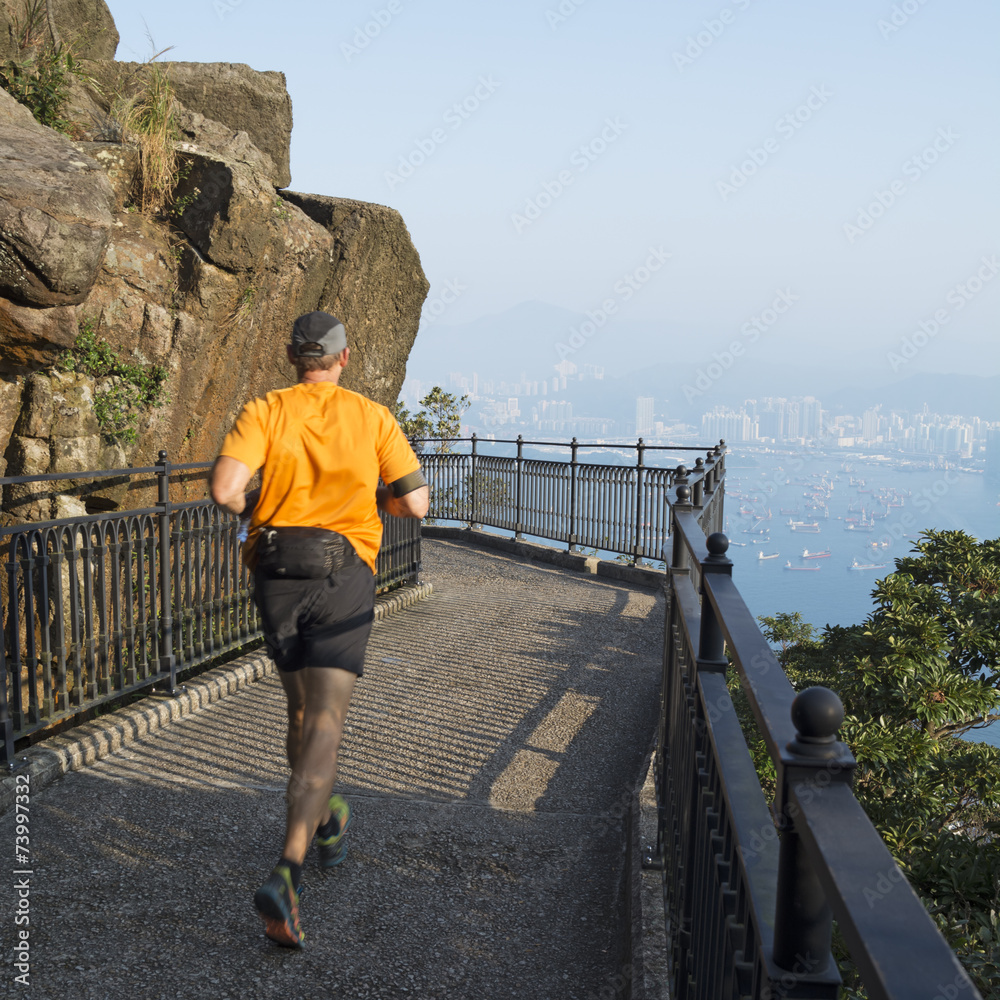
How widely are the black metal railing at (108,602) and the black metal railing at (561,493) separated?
16.7ft

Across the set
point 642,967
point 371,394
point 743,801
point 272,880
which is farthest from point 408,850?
point 371,394

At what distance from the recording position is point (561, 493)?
13.4 m

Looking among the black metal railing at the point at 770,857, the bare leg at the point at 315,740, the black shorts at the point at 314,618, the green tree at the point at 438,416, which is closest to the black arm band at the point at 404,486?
the black shorts at the point at 314,618

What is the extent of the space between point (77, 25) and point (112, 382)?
5676 millimetres

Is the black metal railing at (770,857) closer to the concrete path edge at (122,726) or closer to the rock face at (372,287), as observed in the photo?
the concrete path edge at (122,726)

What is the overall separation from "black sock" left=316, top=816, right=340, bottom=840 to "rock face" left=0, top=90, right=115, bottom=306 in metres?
4.15

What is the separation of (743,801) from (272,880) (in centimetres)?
179

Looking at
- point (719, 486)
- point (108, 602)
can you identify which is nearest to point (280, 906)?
point (108, 602)

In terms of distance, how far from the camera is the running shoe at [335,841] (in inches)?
139

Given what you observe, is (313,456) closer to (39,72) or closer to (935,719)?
(935,719)

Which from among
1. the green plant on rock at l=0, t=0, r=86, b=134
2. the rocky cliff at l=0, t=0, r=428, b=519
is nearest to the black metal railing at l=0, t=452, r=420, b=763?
the rocky cliff at l=0, t=0, r=428, b=519

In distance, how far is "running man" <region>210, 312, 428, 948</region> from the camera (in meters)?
3.02

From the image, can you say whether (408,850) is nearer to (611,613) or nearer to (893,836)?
(893,836)

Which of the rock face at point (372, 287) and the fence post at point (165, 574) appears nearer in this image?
the fence post at point (165, 574)
